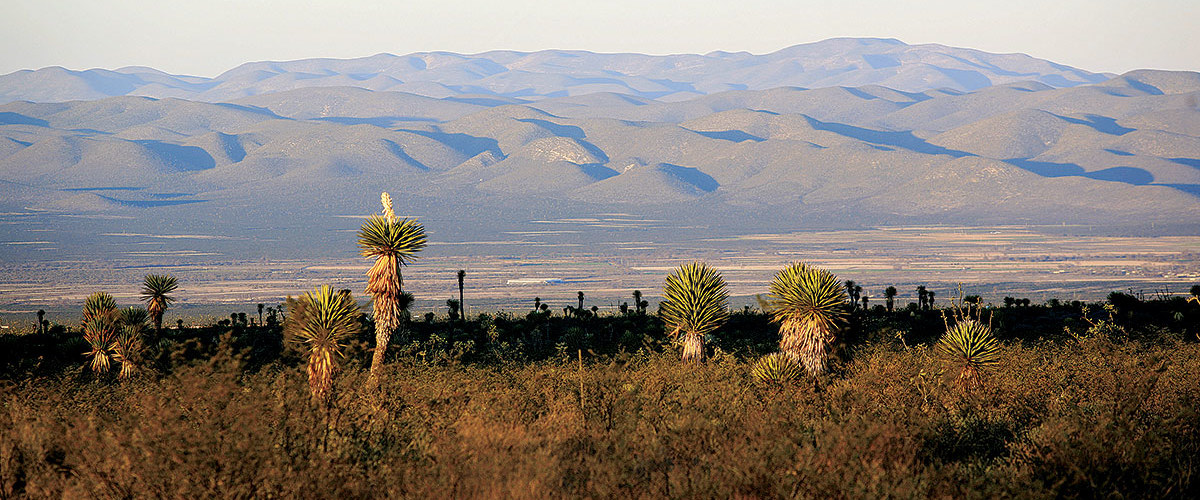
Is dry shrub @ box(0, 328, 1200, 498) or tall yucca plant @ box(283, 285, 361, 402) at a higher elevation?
tall yucca plant @ box(283, 285, 361, 402)

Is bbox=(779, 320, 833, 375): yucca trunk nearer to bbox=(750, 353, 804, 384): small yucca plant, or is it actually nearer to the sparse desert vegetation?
bbox=(750, 353, 804, 384): small yucca plant

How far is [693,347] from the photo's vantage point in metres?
29.6

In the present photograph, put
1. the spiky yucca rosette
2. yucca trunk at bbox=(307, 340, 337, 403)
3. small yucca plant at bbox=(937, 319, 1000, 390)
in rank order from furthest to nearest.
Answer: the spiky yucca rosette
small yucca plant at bbox=(937, 319, 1000, 390)
yucca trunk at bbox=(307, 340, 337, 403)

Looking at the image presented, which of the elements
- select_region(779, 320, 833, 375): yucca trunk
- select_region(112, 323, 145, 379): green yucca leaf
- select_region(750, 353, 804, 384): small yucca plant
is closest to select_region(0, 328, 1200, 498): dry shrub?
select_region(750, 353, 804, 384): small yucca plant

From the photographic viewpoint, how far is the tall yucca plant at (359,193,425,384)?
26.6m

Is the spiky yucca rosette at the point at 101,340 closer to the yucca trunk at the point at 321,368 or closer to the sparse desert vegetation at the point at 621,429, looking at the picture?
the sparse desert vegetation at the point at 621,429

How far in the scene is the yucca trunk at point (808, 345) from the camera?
2642 centimetres

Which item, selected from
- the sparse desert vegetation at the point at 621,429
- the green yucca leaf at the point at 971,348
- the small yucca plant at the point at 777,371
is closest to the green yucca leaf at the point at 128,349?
the sparse desert vegetation at the point at 621,429

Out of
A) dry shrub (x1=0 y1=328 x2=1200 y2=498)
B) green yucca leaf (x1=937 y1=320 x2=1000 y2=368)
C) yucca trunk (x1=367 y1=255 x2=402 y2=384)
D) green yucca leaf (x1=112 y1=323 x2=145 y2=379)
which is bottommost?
dry shrub (x1=0 y1=328 x2=1200 y2=498)

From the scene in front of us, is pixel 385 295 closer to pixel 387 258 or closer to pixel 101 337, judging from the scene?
pixel 387 258

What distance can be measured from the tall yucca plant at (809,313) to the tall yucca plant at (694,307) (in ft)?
8.35

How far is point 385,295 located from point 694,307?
7769 millimetres

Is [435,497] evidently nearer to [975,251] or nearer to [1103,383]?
[1103,383]

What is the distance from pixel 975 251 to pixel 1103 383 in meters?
178
